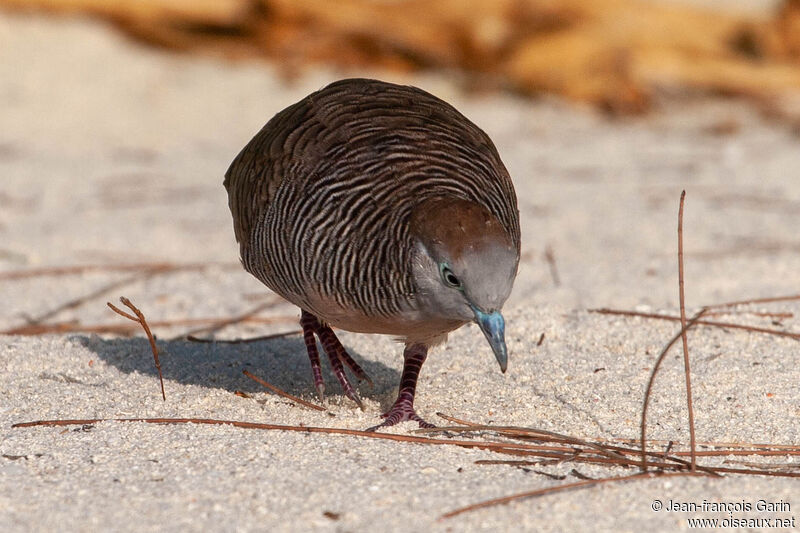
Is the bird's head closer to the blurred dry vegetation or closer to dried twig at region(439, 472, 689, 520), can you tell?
dried twig at region(439, 472, 689, 520)

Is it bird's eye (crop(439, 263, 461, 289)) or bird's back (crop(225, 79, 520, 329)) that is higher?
bird's back (crop(225, 79, 520, 329))

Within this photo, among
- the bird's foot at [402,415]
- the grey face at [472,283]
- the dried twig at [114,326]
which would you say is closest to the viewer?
the grey face at [472,283]

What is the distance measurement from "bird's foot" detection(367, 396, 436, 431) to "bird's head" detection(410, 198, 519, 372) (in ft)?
1.76

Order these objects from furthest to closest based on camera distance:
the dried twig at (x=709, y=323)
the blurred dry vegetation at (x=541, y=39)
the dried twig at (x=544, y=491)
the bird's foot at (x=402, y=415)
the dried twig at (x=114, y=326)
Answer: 1. the blurred dry vegetation at (x=541, y=39)
2. the dried twig at (x=114, y=326)
3. the dried twig at (x=709, y=323)
4. the bird's foot at (x=402, y=415)
5. the dried twig at (x=544, y=491)

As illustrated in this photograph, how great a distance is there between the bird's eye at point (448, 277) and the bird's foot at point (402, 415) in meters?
0.64

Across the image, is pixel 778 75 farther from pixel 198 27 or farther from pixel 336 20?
pixel 198 27

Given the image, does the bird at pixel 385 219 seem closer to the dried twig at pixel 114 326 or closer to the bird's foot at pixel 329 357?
the bird's foot at pixel 329 357

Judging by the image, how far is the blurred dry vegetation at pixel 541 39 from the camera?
1053 centimetres

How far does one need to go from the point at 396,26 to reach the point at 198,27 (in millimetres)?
2165

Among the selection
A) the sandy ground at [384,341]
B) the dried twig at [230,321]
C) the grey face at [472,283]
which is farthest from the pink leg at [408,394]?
the dried twig at [230,321]

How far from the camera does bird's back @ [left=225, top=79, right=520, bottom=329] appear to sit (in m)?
3.30

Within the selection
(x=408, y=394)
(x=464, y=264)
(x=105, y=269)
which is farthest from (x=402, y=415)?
(x=105, y=269)

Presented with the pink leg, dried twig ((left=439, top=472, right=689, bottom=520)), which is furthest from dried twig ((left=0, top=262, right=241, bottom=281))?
dried twig ((left=439, top=472, right=689, bottom=520))

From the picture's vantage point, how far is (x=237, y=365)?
14.3 feet
